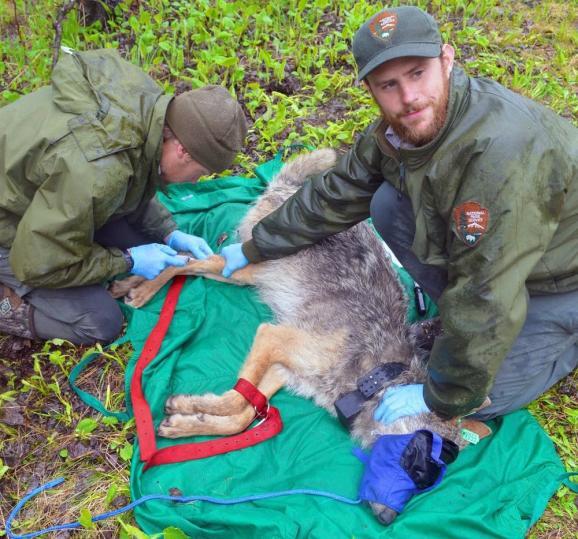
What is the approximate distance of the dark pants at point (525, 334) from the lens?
3.59m

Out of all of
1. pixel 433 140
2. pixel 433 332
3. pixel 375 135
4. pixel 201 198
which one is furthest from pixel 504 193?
pixel 201 198

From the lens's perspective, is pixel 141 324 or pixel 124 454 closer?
pixel 124 454

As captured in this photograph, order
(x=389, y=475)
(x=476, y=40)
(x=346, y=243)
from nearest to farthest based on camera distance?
1. (x=389, y=475)
2. (x=346, y=243)
3. (x=476, y=40)

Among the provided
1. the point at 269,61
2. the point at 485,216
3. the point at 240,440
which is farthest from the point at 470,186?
the point at 269,61

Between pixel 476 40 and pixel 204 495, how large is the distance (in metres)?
6.62

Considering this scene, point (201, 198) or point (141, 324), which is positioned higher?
point (201, 198)

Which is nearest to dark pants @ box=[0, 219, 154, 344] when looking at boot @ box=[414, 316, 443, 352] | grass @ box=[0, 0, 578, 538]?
grass @ box=[0, 0, 578, 538]

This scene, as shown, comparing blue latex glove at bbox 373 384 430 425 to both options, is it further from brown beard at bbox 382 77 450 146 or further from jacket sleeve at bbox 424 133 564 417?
brown beard at bbox 382 77 450 146

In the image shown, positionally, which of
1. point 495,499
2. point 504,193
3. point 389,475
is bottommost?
point 495,499

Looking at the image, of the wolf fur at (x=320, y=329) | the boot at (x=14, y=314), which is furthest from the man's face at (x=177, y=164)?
the boot at (x=14, y=314)

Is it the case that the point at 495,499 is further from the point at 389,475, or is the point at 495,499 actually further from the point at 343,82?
the point at 343,82

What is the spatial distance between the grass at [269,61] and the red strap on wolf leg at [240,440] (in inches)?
17.9

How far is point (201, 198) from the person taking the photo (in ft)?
17.7

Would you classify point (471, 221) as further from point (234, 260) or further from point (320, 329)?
point (234, 260)
